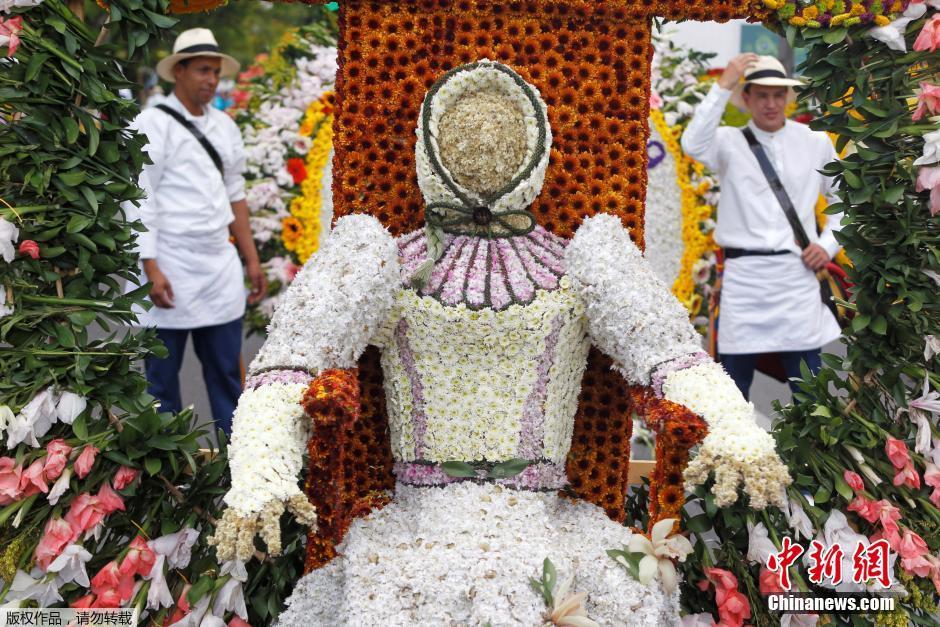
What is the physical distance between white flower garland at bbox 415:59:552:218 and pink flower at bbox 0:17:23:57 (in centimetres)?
112

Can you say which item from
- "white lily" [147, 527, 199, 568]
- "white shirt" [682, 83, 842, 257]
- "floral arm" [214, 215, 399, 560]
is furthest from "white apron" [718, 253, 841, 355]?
"white lily" [147, 527, 199, 568]

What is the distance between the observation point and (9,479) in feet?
7.65

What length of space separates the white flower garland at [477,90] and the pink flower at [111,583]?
4.60ft

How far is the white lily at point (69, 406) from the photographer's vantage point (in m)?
2.38

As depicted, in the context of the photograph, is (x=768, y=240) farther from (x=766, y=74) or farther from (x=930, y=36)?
(x=930, y=36)

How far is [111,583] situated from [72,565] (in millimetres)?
116

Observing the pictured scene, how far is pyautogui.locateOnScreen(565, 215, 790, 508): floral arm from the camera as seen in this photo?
2.14 meters

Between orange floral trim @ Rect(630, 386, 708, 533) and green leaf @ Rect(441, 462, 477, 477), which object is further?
green leaf @ Rect(441, 462, 477, 477)

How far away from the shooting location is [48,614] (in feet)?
7.88

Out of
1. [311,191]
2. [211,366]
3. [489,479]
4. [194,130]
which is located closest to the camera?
[489,479]

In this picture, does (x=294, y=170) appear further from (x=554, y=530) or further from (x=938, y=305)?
(x=938, y=305)

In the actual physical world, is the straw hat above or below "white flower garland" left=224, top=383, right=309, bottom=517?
above

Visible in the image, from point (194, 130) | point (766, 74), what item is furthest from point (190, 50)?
Result: point (766, 74)

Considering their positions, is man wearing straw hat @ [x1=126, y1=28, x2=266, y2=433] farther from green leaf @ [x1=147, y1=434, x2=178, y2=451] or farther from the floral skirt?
the floral skirt
